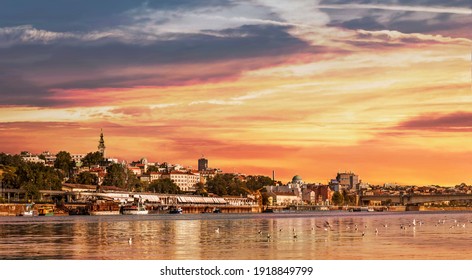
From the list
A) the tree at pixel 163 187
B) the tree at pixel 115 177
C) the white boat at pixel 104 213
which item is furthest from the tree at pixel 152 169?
the white boat at pixel 104 213

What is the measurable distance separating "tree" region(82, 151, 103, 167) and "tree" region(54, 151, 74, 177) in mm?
13859

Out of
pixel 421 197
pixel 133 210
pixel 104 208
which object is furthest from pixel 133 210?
pixel 421 197

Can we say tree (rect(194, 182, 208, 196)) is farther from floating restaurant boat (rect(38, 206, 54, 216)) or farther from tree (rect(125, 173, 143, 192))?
floating restaurant boat (rect(38, 206, 54, 216))

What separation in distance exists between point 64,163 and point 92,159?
18.0 m

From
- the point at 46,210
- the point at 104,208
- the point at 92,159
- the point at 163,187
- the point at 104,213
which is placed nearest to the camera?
the point at 46,210

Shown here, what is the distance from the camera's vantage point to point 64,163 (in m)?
129

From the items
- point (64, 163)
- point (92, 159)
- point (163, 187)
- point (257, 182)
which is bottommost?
point (163, 187)

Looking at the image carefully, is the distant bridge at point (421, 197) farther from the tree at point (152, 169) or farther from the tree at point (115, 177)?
the tree at point (115, 177)

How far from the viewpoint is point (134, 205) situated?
9975cm

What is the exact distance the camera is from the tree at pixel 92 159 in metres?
146

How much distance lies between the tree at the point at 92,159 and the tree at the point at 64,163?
13859 mm

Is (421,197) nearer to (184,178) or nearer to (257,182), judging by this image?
(257,182)

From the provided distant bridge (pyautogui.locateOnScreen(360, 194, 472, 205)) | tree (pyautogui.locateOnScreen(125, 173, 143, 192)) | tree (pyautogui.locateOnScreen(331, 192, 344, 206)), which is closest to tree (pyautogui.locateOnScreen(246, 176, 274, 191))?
tree (pyautogui.locateOnScreen(331, 192, 344, 206))
